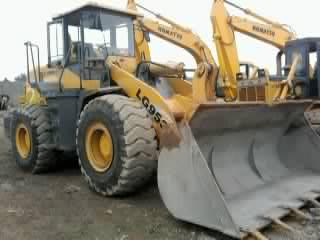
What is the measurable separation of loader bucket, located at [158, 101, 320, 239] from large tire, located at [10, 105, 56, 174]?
2.74 metres

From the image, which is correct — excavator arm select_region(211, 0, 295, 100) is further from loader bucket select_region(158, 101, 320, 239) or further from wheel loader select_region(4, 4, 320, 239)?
loader bucket select_region(158, 101, 320, 239)

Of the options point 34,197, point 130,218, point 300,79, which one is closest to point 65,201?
point 34,197

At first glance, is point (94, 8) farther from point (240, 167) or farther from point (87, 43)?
point (240, 167)

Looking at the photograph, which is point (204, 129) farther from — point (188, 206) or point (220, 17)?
point (220, 17)

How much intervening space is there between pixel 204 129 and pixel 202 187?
958 millimetres

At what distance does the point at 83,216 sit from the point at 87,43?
265cm

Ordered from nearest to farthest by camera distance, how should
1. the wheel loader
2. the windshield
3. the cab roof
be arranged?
the wheel loader → the cab roof → the windshield

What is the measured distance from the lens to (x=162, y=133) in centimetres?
394

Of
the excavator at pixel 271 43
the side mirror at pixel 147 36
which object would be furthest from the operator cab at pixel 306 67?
the side mirror at pixel 147 36

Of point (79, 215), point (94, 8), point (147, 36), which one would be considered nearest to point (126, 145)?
point (79, 215)

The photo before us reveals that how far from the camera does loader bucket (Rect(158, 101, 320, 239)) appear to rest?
3443 millimetres

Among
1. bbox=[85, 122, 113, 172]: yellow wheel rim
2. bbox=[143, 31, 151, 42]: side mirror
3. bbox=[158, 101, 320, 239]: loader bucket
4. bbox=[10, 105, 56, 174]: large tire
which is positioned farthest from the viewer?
bbox=[143, 31, 151, 42]: side mirror

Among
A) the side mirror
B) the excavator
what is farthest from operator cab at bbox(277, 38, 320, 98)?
the side mirror

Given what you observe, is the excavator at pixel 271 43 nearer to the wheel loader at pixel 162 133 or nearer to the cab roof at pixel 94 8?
the wheel loader at pixel 162 133
